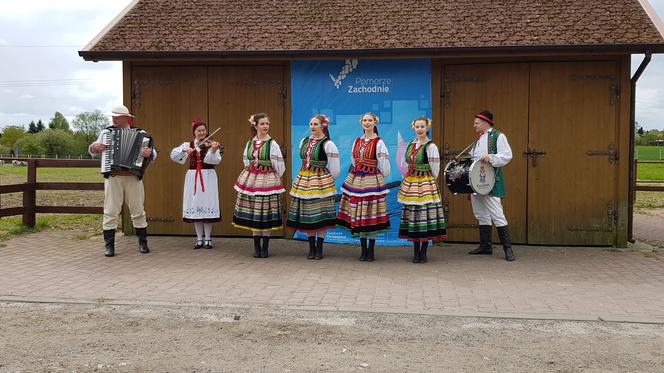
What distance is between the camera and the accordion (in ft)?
26.7

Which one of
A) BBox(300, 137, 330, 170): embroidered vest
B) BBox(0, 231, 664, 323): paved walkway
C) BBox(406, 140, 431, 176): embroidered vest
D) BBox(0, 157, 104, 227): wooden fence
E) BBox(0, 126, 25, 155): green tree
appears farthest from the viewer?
BBox(0, 126, 25, 155): green tree

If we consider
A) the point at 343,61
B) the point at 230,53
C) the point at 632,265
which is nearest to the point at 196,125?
the point at 230,53

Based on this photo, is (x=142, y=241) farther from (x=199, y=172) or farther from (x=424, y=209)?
(x=424, y=209)

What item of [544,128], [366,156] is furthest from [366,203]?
[544,128]

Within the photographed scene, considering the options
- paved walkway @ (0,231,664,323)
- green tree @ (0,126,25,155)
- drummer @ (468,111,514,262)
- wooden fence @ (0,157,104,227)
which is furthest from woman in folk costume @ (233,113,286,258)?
green tree @ (0,126,25,155)

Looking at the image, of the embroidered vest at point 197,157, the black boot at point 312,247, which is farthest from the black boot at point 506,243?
the embroidered vest at point 197,157

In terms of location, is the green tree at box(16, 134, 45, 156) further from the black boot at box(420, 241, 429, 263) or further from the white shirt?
the white shirt

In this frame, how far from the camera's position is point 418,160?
24.9ft

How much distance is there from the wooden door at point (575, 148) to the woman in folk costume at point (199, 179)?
4520 mm

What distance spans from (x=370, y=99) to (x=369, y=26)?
109cm

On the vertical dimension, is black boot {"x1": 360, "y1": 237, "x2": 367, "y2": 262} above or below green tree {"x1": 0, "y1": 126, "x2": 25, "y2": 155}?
below

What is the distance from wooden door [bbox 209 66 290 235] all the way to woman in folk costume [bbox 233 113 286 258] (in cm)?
148

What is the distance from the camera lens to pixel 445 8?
9.33 m

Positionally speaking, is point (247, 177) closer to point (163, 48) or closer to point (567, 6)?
point (163, 48)
